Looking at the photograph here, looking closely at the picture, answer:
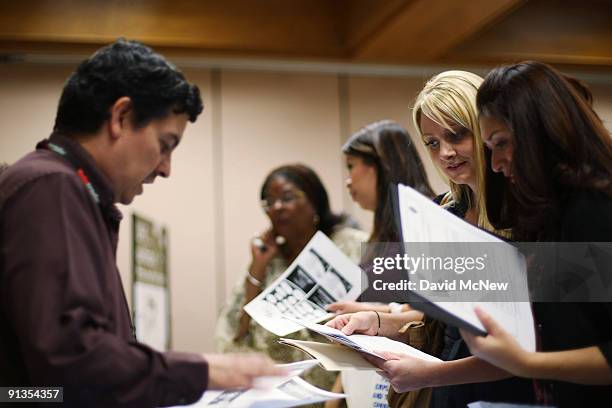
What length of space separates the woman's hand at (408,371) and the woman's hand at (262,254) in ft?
5.67

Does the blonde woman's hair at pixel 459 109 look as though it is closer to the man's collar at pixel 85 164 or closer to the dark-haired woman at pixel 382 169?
the dark-haired woman at pixel 382 169

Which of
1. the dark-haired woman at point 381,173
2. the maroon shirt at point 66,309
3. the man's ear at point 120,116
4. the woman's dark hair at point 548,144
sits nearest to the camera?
the maroon shirt at point 66,309

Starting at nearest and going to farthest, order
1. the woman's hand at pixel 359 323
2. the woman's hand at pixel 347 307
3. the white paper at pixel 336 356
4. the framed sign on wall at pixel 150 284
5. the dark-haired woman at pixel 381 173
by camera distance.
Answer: the white paper at pixel 336 356
the woman's hand at pixel 359 323
the woman's hand at pixel 347 307
the dark-haired woman at pixel 381 173
the framed sign on wall at pixel 150 284

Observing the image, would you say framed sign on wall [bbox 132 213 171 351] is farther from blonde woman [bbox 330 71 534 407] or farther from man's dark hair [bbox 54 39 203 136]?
man's dark hair [bbox 54 39 203 136]

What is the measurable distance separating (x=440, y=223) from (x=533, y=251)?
201mm

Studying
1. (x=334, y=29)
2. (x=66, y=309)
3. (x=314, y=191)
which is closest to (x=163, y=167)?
(x=66, y=309)

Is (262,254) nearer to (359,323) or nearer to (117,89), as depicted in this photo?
(359,323)

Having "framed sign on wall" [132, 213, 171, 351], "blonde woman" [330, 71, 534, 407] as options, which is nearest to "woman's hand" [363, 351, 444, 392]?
"blonde woman" [330, 71, 534, 407]

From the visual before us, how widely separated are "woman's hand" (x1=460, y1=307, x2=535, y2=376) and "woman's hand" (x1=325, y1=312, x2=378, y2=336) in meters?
0.62

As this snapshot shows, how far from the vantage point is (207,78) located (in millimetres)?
4398

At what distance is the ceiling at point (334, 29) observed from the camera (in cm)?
211

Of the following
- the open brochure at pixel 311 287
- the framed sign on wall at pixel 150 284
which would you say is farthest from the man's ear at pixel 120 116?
the framed sign on wall at pixel 150 284

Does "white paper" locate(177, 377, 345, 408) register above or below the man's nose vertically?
below

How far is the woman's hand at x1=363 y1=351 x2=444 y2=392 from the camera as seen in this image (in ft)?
5.19
